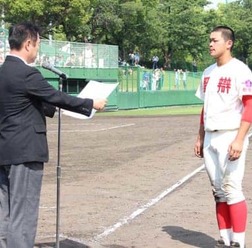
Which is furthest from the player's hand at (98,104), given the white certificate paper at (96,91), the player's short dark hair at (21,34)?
the player's short dark hair at (21,34)

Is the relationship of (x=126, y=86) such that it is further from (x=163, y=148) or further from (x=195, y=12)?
(x=195, y=12)

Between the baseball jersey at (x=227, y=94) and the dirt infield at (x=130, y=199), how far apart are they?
1395 mm

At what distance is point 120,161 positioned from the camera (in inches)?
563

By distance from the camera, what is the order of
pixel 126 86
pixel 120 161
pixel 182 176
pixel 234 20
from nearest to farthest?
pixel 182 176
pixel 120 161
pixel 126 86
pixel 234 20

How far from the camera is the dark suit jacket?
16.5 ft

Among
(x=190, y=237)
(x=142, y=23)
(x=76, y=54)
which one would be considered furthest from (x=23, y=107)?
(x=142, y=23)

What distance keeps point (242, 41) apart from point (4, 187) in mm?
89895

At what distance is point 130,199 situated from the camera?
31.3 feet

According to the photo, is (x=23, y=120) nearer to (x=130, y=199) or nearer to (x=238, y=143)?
(x=238, y=143)

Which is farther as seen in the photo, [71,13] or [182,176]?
[71,13]

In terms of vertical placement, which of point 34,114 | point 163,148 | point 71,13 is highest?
point 71,13

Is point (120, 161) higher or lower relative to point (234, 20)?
lower

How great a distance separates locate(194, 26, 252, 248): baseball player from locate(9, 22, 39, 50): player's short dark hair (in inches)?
75.3

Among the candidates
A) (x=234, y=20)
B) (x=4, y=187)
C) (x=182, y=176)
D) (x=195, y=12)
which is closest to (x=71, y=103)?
(x=4, y=187)
